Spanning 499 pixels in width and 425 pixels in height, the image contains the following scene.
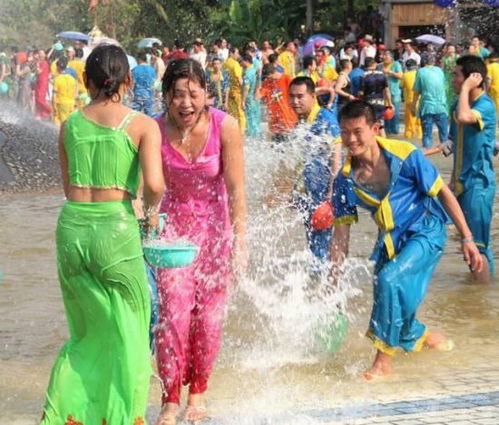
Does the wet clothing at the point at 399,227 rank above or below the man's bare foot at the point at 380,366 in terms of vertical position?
above

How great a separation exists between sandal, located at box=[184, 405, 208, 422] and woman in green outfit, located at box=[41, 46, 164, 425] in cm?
80

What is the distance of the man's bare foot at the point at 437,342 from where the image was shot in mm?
6754

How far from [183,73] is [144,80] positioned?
1762cm

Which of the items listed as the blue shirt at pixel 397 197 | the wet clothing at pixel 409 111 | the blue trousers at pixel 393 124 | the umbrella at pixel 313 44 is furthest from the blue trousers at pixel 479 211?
the umbrella at pixel 313 44

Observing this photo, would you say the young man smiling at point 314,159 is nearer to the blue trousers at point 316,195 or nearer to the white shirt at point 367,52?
the blue trousers at point 316,195

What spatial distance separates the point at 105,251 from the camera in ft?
15.1

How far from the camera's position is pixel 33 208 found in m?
13.5

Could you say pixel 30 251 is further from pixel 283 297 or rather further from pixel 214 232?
pixel 214 232

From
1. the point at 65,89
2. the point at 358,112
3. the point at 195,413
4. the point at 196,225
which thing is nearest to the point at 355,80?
the point at 65,89

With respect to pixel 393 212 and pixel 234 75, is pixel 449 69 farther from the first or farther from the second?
pixel 393 212

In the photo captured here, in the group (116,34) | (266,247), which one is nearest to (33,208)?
(266,247)

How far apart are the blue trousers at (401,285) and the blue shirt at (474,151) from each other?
2.72 meters

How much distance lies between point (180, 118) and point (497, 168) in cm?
1177

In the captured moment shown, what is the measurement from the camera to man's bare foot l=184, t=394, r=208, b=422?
17.9ft
